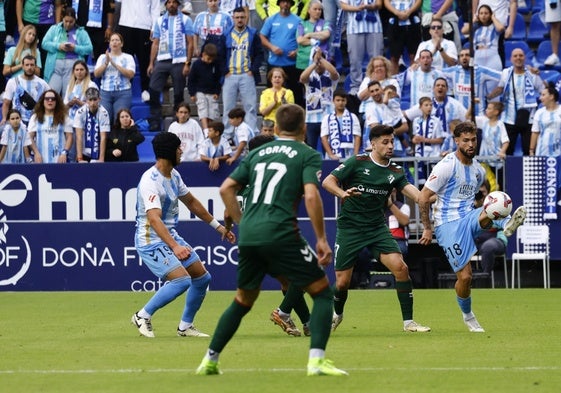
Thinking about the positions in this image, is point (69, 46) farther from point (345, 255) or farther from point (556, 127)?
point (345, 255)

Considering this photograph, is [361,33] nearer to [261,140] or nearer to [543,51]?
[543,51]

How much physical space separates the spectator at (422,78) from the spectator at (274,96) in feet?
7.09

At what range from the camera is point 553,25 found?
24.0 metres

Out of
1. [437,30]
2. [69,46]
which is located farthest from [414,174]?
[69,46]

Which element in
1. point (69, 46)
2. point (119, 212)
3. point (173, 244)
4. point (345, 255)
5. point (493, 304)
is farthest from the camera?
point (69, 46)

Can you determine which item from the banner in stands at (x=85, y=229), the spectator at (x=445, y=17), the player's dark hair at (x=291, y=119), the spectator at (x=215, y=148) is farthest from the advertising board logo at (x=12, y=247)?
the player's dark hair at (x=291, y=119)

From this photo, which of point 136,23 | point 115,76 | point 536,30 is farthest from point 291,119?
point 536,30

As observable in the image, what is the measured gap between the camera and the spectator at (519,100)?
22.2 meters

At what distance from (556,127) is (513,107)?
136 centimetres

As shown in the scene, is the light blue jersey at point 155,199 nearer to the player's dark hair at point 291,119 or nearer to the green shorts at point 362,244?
the green shorts at point 362,244

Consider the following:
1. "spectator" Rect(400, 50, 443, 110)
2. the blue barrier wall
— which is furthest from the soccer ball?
"spectator" Rect(400, 50, 443, 110)

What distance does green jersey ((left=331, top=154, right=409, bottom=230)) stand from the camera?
13.4 meters

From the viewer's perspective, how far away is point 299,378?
9.29 meters

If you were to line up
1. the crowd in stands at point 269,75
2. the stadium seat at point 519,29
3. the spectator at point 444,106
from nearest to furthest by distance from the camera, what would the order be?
the spectator at point 444,106 → the crowd in stands at point 269,75 → the stadium seat at point 519,29
